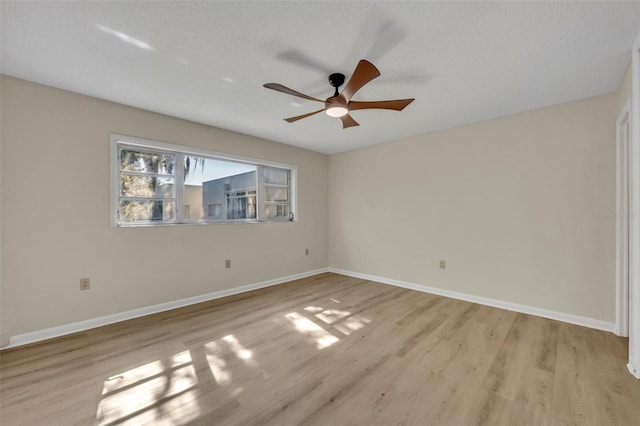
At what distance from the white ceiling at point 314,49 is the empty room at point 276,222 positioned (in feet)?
0.06

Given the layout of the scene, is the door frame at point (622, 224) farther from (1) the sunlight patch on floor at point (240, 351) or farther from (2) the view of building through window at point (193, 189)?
(2) the view of building through window at point (193, 189)

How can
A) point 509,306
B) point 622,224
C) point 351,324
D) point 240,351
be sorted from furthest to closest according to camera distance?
1. point 509,306
2. point 351,324
3. point 622,224
4. point 240,351

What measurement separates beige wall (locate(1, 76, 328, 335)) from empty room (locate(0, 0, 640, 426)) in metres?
0.02

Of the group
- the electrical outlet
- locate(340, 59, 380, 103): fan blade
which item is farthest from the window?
locate(340, 59, 380, 103): fan blade

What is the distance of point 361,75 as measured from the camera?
1.81 meters

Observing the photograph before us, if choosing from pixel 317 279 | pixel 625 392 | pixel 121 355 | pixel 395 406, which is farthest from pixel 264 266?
pixel 625 392

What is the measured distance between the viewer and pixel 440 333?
8.61 feet

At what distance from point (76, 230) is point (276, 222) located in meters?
2.55

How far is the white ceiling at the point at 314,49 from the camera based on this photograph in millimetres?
1601

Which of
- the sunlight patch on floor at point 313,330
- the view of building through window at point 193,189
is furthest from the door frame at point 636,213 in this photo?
the view of building through window at point 193,189

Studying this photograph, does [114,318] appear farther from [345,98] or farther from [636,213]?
[636,213]

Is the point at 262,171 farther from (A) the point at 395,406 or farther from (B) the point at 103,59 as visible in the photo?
(A) the point at 395,406

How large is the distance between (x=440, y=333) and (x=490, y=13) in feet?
8.70

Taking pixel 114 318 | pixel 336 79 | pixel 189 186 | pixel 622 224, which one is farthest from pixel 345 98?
pixel 114 318
